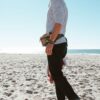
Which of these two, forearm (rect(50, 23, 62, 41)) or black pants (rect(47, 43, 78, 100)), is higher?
forearm (rect(50, 23, 62, 41))

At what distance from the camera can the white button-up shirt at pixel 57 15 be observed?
4410 millimetres

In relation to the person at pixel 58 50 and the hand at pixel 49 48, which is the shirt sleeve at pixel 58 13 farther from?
the hand at pixel 49 48

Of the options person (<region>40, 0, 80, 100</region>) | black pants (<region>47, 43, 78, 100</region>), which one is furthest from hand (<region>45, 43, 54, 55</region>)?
black pants (<region>47, 43, 78, 100</region>)

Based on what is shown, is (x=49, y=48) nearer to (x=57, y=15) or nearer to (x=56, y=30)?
(x=56, y=30)

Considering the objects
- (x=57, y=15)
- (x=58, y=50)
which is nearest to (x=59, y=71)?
(x=58, y=50)

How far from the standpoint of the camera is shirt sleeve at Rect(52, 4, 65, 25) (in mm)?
4384

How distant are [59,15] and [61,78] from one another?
1004mm

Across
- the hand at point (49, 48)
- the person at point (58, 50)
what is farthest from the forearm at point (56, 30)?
the hand at point (49, 48)

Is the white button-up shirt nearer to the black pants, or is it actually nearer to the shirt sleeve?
the shirt sleeve

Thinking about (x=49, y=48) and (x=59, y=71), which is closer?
(x=49, y=48)

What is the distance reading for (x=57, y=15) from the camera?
4.42 m

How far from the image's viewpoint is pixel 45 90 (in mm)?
6734

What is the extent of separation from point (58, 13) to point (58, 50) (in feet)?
1.93

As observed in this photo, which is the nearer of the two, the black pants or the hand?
the hand
